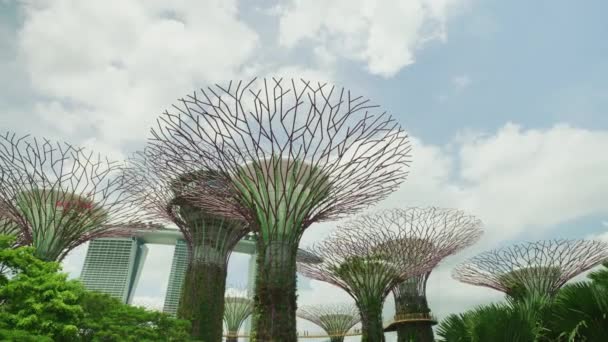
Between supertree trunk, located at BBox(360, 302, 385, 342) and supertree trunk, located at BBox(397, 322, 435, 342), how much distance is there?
485 centimetres

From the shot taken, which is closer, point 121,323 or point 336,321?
point 121,323

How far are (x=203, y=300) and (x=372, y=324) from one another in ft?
28.5

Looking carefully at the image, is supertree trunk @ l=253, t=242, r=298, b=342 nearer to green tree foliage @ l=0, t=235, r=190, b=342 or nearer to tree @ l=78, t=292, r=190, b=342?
tree @ l=78, t=292, r=190, b=342

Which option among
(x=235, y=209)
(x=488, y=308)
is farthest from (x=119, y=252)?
(x=488, y=308)

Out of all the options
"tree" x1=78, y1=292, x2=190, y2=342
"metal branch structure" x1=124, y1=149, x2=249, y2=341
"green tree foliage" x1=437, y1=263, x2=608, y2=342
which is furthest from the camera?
"metal branch structure" x1=124, y1=149, x2=249, y2=341

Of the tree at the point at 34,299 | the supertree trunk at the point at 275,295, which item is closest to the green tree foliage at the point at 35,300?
the tree at the point at 34,299

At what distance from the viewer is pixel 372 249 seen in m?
25.2

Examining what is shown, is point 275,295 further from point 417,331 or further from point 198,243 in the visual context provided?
point 417,331

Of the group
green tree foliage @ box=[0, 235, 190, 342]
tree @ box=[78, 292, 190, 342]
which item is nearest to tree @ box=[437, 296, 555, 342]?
green tree foliage @ box=[0, 235, 190, 342]

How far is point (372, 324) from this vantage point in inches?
907

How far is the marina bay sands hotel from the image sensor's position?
87375mm

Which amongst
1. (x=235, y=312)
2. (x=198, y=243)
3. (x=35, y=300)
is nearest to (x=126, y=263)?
(x=235, y=312)

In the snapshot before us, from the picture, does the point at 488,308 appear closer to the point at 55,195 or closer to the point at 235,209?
the point at 235,209

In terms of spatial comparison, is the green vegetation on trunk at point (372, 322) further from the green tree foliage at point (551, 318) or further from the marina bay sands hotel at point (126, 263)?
the marina bay sands hotel at point (126, 263)
